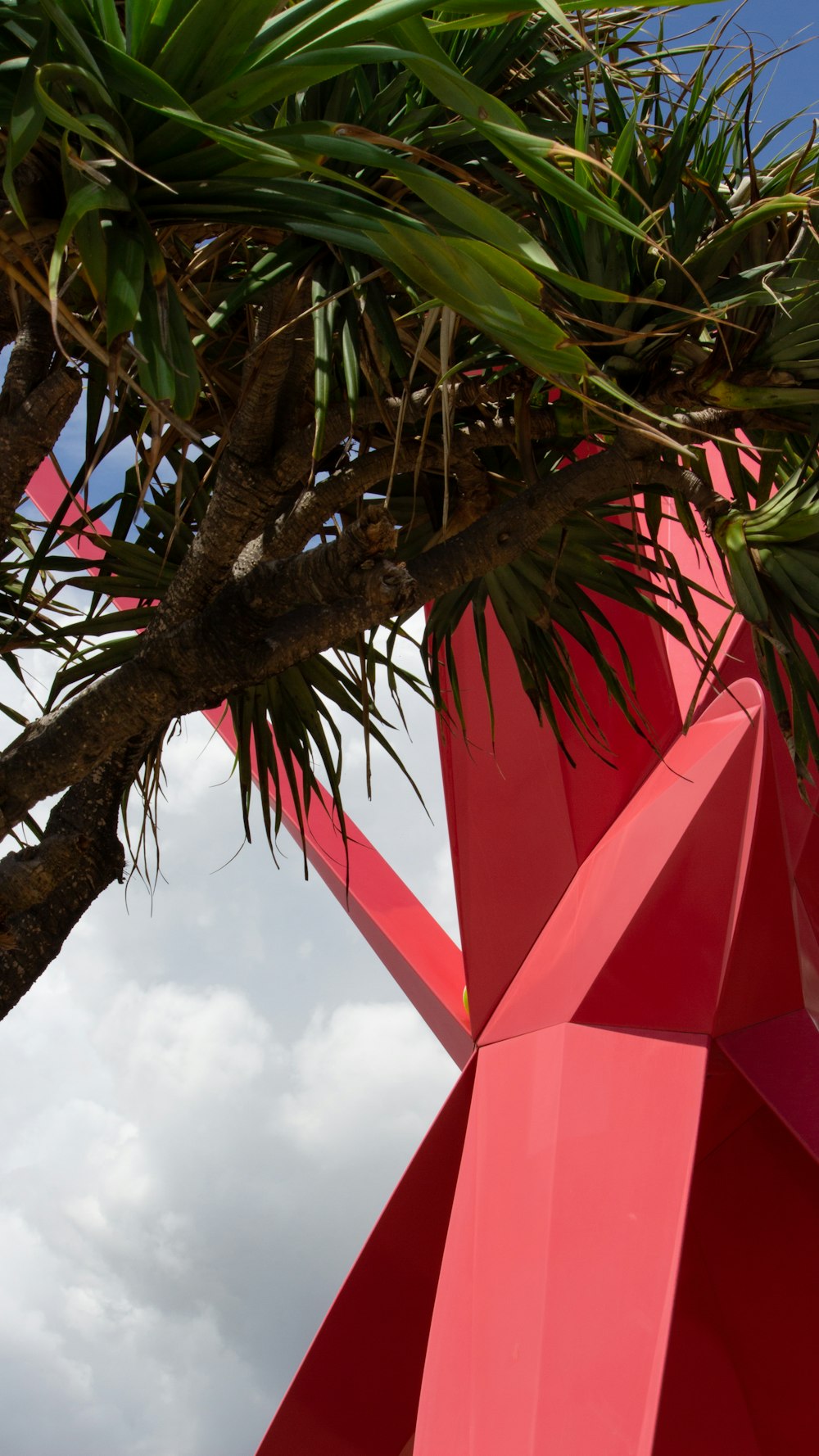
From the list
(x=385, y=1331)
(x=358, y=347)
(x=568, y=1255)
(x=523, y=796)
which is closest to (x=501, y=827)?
(x=523, y=796)

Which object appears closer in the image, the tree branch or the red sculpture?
the tree branch

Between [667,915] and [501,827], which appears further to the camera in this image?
[501,827]

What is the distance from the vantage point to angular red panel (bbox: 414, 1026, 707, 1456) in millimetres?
2832

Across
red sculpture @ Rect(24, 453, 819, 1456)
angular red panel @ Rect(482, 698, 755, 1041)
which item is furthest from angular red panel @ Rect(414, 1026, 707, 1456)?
angular red panel @ Rect(482, 698, 755, 1041)

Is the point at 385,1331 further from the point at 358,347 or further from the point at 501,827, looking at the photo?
the point at 358,347

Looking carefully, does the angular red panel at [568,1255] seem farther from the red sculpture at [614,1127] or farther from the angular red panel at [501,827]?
the angular red panel at [501,827]

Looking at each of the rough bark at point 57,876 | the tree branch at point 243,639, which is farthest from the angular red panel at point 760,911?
the rough bark at point 57,876

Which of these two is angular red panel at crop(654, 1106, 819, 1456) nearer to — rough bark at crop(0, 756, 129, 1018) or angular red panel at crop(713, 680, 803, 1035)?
angular red panel at crop(713, 680, 803, 1035)

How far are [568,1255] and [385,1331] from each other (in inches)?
81.6

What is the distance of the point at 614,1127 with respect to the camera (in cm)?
336

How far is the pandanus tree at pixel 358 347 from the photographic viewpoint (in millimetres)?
1495

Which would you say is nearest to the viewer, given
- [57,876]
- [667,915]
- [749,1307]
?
[57,876]

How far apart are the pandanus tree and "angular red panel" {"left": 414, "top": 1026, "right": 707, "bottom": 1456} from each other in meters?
1.26

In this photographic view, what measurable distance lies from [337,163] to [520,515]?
75 cm
